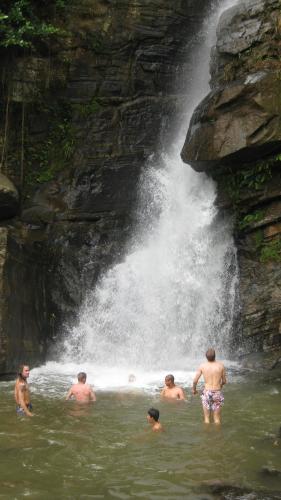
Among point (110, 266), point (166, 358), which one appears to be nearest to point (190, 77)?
point (110, 266)

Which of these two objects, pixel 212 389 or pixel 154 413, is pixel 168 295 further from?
pixel 154 413

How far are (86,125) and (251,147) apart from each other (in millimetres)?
8224

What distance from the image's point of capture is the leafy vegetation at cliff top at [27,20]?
18.3 metres

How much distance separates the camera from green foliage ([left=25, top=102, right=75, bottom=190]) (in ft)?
65.7

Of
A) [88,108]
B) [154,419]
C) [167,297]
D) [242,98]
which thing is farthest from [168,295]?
[88,108]

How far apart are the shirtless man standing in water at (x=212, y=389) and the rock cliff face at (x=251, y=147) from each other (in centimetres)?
548

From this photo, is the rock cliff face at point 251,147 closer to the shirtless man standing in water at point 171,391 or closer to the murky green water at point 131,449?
the murky green water at point 131,449

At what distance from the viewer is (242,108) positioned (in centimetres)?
1478

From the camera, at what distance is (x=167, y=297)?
16188 millimetres

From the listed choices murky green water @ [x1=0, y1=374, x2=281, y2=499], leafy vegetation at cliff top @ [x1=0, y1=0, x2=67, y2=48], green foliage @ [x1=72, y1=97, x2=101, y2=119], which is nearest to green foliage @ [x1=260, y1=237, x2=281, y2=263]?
murky green water @ [x1=0, y1=374, x2=281, y2=499]

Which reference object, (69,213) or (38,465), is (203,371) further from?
(69,213)

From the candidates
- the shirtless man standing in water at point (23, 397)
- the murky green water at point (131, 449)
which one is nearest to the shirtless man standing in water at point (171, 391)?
the murky green water at point (131, 449)

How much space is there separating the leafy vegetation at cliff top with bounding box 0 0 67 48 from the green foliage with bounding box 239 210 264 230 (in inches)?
383

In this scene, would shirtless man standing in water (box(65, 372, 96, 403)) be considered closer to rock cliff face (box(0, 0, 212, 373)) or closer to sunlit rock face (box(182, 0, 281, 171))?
rock cliff face (box(0, 0, 212, 373))
